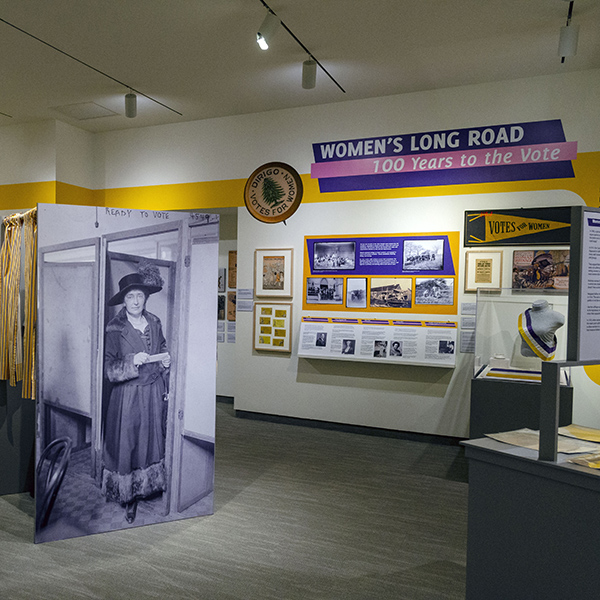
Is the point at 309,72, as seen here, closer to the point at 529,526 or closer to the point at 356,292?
the point at 356,292

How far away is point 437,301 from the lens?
5332mm

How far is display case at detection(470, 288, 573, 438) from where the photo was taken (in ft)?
13.7

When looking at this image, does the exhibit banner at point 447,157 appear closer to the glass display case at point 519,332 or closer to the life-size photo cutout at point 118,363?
the glass display case at point 519,332

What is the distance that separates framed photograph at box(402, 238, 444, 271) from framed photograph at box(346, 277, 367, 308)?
18.6 inches

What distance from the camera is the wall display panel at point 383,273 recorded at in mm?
5312

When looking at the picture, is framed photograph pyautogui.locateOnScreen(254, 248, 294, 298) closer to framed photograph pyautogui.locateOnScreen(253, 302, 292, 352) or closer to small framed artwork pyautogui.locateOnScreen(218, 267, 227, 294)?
framed photograph pyautogui.locateOnScreen(253, 302, 292, 352)

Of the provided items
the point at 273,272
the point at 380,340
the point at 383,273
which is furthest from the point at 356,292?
the point at 273,272

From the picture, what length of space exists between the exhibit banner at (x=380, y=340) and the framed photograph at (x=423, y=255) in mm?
560

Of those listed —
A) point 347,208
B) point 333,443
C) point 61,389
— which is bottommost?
point 333,443

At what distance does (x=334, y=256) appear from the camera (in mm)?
5770

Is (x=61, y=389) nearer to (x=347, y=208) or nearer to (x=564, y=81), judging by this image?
(x=347, y=208)

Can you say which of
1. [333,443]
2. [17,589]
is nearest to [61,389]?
[17,589]

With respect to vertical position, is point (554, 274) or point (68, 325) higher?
point (554, 274)

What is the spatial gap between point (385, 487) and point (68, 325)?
2.55 m
